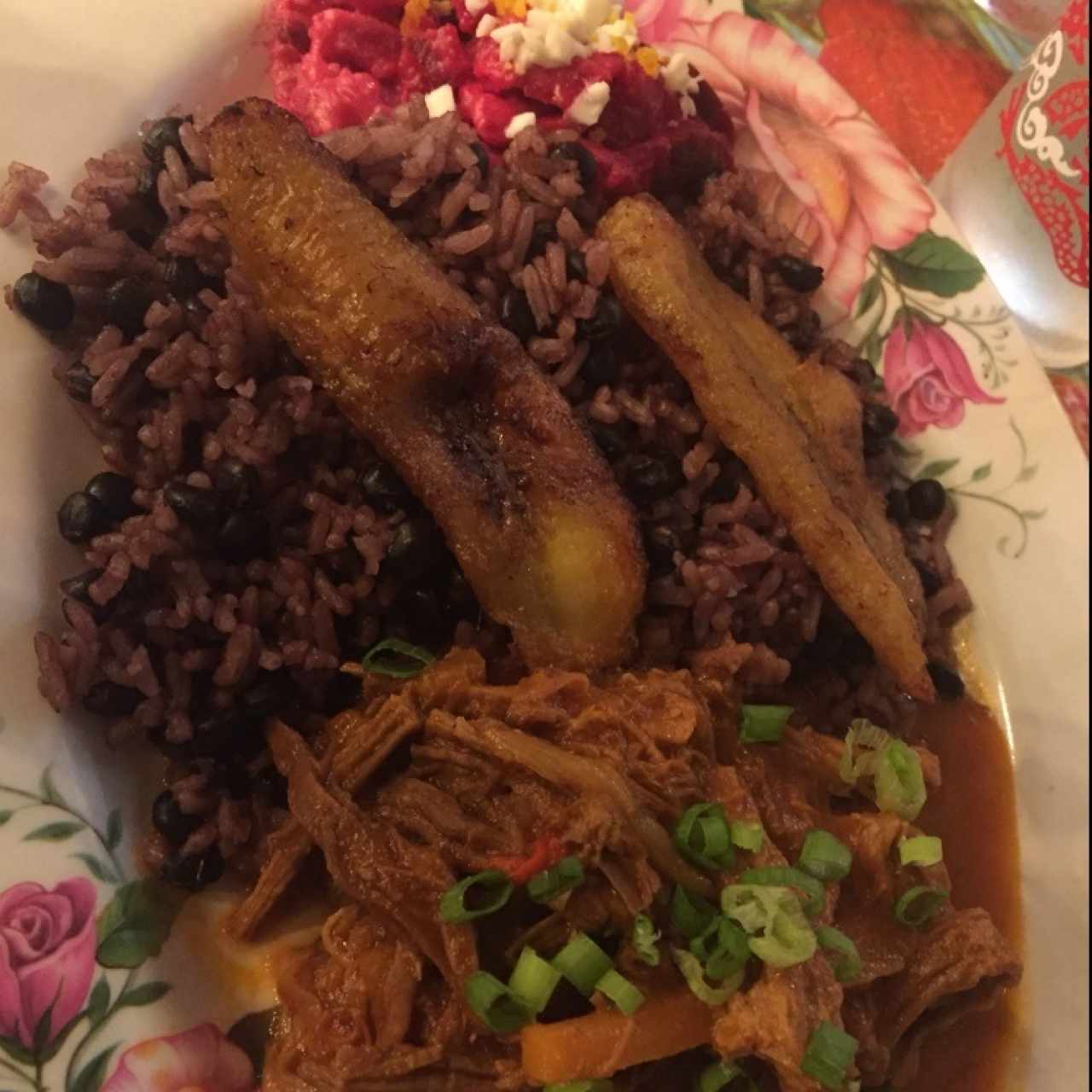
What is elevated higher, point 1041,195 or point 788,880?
point 1041,195

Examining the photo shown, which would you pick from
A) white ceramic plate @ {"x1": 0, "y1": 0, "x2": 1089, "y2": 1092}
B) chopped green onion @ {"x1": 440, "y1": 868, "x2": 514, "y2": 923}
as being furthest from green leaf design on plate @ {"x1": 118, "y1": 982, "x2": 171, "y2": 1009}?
chopped green onion @ {"x1": 440, "y1": 868, "x2": 514, "y2": 923}

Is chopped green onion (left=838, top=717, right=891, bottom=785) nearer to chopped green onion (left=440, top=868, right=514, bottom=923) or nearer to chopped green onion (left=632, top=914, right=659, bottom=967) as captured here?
chopped green onion (left=632, top=914, right=659, bottom=967)

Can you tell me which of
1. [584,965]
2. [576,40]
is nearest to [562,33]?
[576,40]

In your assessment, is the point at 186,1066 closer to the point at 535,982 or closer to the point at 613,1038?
the point at 535,982

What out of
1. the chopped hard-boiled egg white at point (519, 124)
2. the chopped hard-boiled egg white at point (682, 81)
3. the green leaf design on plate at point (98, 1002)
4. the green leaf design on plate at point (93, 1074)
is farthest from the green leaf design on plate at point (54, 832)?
the chopped hard-boiled egg white at point (682, 81)

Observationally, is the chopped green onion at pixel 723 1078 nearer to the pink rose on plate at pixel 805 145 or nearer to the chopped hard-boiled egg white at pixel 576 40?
the pink rose on plate at pixel 805 145

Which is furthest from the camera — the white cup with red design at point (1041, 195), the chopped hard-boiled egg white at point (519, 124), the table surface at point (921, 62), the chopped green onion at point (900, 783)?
the table surface at point (921, 62)
